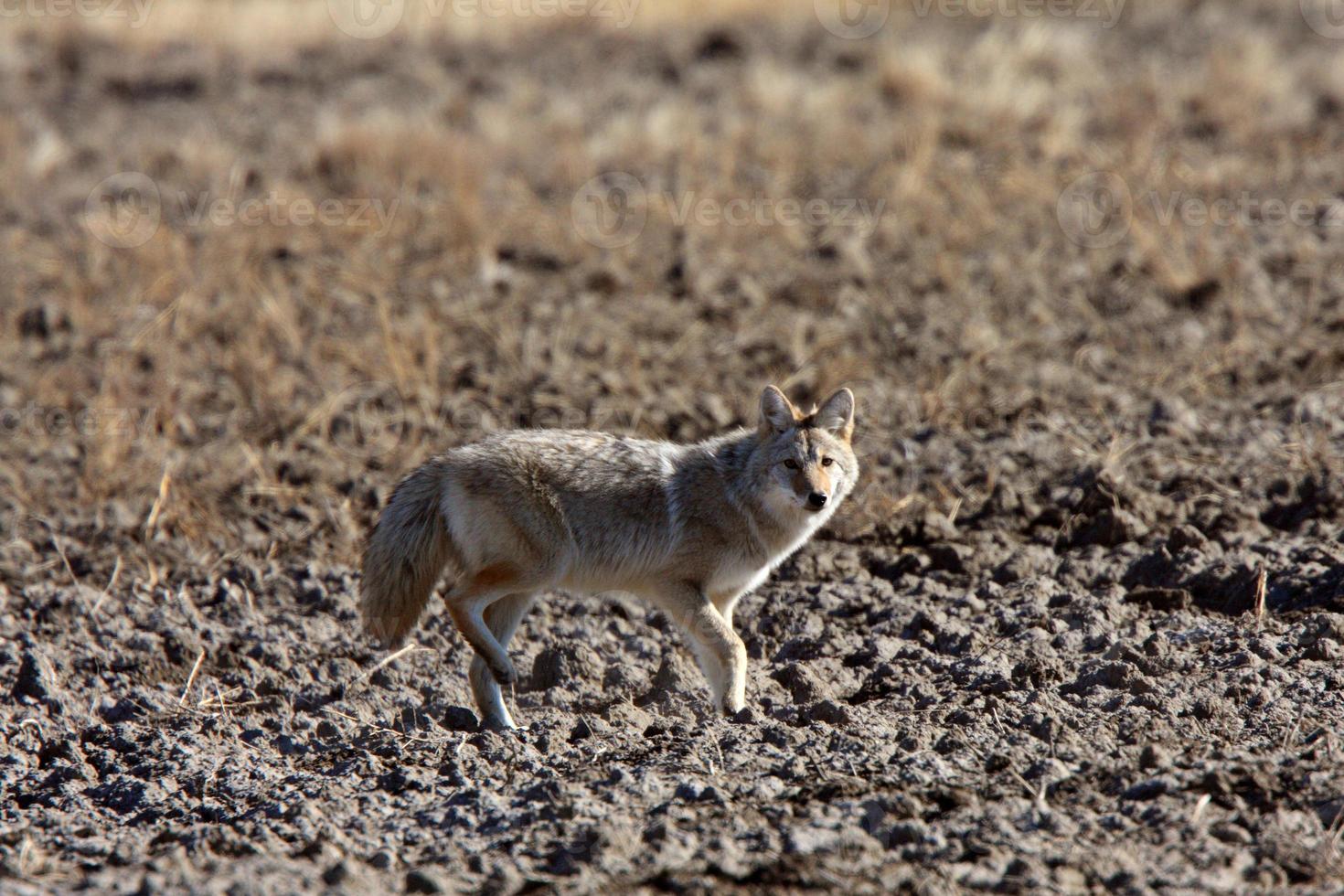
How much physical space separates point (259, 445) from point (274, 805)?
15.2ft

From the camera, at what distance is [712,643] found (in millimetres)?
6406

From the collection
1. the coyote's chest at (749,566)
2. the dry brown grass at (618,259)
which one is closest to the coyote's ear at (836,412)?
the coyote's chest at (749,566)

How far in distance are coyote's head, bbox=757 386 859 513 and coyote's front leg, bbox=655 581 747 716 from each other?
0.63 metres

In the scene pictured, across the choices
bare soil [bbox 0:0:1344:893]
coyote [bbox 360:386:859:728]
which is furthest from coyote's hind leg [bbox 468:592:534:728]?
bare soil [bbox 0:0:1344:893]

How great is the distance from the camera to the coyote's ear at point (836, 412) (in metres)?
7.06

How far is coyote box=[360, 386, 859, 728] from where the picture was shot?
646 centimetres

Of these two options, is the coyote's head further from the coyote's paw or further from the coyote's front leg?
the coyote's paw

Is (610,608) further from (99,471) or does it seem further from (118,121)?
(118,121)

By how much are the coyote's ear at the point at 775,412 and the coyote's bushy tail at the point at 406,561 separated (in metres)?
1.60

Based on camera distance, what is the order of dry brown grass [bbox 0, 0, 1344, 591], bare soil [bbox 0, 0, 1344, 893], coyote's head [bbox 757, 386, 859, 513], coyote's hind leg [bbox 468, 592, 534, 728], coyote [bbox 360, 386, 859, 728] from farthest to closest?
dry brown grass [bbox 0, 0, 1344, 591]
coyote's head [bbox 757, 386, 859, 513]
coyote [bbox 360, 386, 859, 728]
coyote's hind leg [bbox 468, 592, 534, 728]
bare soil [bbox 0, 0, 1344, 893]

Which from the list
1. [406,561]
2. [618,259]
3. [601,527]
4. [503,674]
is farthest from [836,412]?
[618,259]

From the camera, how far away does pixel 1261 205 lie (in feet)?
41.6

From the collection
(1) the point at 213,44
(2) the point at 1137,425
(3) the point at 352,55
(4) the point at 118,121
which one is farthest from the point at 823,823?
(1) the point at 213,44

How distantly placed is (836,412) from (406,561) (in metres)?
2.19
